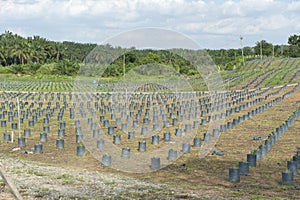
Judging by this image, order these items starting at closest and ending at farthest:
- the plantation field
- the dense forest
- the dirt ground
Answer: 1. the dirt ground
2. the plantation field
3. the dense forest

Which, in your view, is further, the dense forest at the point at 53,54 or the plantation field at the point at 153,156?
the dense forest at the point at 53,54

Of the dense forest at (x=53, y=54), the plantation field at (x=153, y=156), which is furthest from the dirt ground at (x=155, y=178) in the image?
the dense forest at (x=53, y=54)

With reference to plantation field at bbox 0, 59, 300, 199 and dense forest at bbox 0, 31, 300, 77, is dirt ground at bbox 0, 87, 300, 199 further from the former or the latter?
dense forest at bbox 0, 31, 300, 77

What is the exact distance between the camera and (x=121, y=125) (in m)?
18.0

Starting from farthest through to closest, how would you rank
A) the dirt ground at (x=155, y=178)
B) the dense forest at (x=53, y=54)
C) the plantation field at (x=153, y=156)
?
1. the dense forest at (x=53, y=54)
2. the plantation field at (x=153, y=156)
3. the dirt ground at (x=155, y=178)

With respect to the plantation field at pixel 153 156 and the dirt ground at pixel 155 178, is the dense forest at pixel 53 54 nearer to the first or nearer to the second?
the plantation field at pixel 153 156

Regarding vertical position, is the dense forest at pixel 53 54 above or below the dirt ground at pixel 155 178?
above

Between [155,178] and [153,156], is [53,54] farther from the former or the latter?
[155,178]

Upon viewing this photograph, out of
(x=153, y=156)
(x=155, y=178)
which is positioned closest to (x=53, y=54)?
(x=153, y=156)

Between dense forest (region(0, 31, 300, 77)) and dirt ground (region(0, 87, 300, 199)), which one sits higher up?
dense forest (region(0, 31, 300, 77))

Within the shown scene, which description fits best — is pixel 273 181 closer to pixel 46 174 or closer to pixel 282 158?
pixel 282 158

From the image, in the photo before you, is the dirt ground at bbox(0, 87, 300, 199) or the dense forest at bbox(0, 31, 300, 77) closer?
the dirt ground at bbox(0, 87, 300, 199)

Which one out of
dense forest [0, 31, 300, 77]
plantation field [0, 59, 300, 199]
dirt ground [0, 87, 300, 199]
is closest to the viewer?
dirt ground [0, 87, 300, 199]

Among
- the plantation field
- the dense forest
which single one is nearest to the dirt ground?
the plantation field
